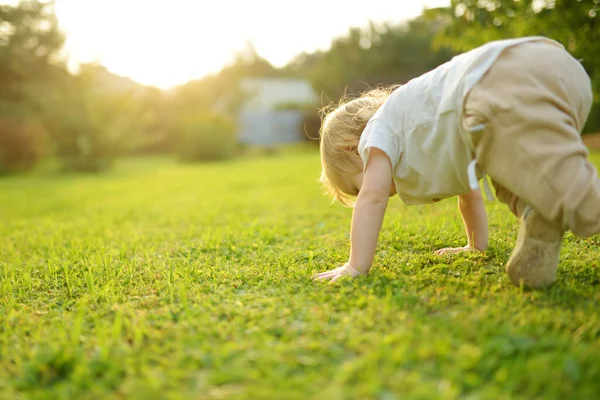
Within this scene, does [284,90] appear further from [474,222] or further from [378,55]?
[474,222]

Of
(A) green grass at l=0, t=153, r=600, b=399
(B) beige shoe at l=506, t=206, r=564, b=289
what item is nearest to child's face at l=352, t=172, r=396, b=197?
(A) green grass at l=0, t=153, r=600, b=399

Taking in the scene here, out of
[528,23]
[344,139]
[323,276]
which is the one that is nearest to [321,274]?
[323,276]

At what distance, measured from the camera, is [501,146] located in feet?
5.85

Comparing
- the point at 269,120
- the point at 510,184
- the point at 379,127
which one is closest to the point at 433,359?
the point at 510,184

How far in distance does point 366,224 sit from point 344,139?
20.4 inches

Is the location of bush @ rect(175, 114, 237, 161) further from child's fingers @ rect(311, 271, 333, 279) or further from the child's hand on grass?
child's fingers @ rect(311, 271, 333, 279)

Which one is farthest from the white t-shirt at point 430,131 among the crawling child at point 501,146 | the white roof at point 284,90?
the white roof at point 284,90

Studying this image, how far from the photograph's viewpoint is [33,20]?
18484 millimetres

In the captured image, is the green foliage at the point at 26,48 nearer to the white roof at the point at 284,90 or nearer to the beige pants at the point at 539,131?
the white roof at the point at 284,90

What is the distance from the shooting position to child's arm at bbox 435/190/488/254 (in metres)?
2.45

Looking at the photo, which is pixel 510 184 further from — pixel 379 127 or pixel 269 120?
pixel 269 120

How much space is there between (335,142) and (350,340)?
121 cm

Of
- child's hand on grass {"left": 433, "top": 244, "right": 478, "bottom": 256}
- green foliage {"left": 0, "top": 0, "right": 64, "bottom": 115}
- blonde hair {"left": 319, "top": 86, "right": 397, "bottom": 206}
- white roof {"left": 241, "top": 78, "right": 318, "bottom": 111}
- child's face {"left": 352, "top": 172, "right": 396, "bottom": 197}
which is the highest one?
green foliage {"left": 0, "top": 0, "right": 64, "bottom": 115}

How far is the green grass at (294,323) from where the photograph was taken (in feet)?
3.92
